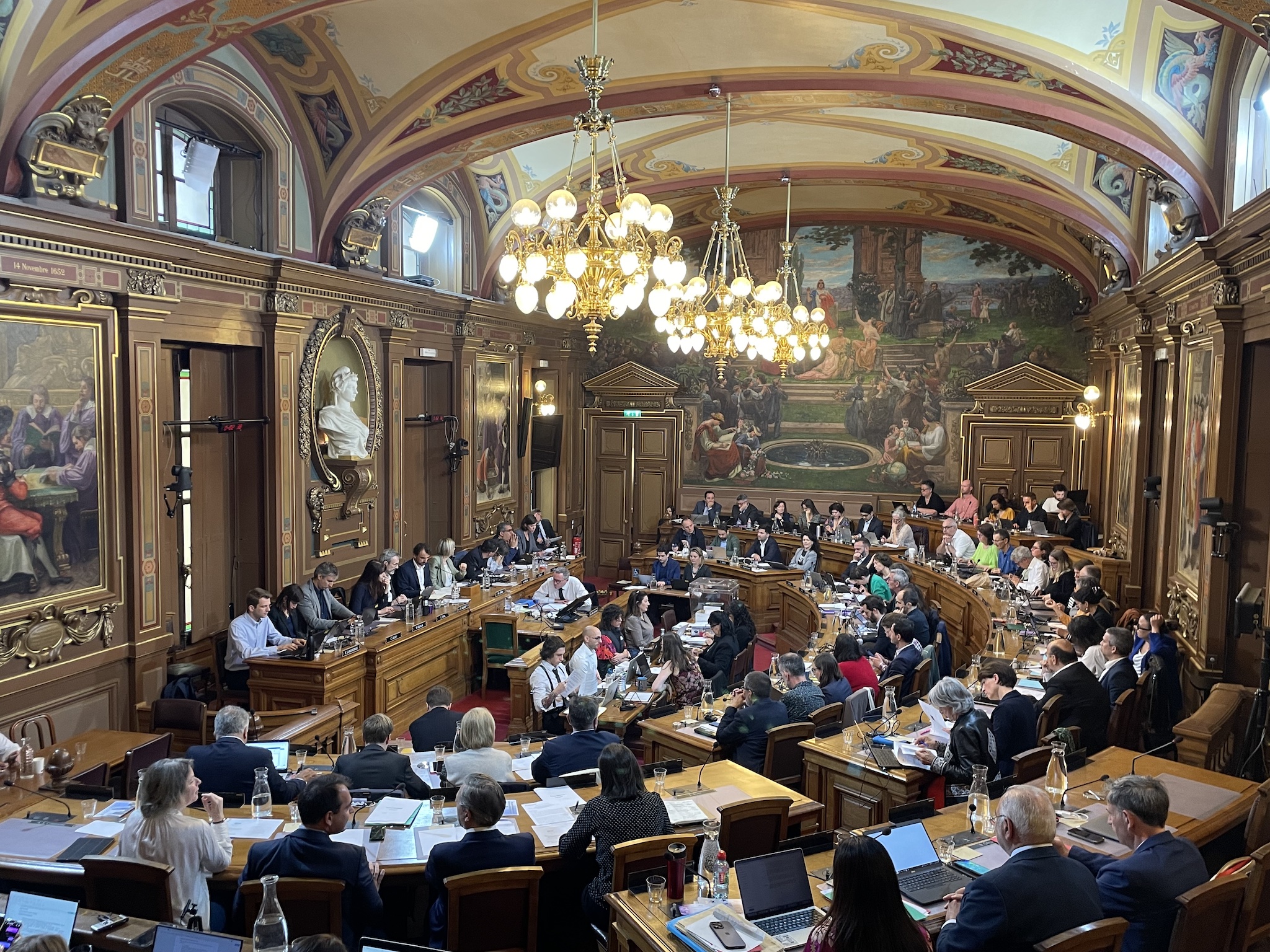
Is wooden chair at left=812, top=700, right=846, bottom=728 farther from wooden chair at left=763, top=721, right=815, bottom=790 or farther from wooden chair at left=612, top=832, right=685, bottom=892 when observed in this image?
wooden chair at left=612, top=832, right=685, bottom=892

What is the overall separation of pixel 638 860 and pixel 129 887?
7.17 ft

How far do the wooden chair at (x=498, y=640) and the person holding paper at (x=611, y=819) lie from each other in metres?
5.83

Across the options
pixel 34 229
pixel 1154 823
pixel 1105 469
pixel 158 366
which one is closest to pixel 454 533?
pixel 158 366

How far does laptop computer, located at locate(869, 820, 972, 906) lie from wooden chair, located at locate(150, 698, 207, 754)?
512 cm

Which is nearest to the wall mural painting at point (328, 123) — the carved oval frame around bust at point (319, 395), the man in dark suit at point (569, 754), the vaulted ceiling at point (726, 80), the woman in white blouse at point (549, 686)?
the vaulted ceiling at point (726, 80)

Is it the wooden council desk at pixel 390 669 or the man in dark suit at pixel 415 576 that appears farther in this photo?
the man in dark suit at pixel 415 576

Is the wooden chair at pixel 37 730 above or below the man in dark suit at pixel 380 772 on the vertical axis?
below

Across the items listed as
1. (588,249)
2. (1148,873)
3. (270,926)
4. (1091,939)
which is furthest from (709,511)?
(270,926)

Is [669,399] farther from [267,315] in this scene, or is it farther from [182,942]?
[182,942]

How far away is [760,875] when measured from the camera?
3764 mm

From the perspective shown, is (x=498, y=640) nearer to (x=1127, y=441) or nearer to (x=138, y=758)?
(x=138, y=758)

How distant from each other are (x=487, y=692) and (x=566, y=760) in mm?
5189

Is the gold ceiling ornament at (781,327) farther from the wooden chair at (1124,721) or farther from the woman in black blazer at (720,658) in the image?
the wooden chair at (1124,721)

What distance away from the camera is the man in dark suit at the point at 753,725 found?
20.5 ft
